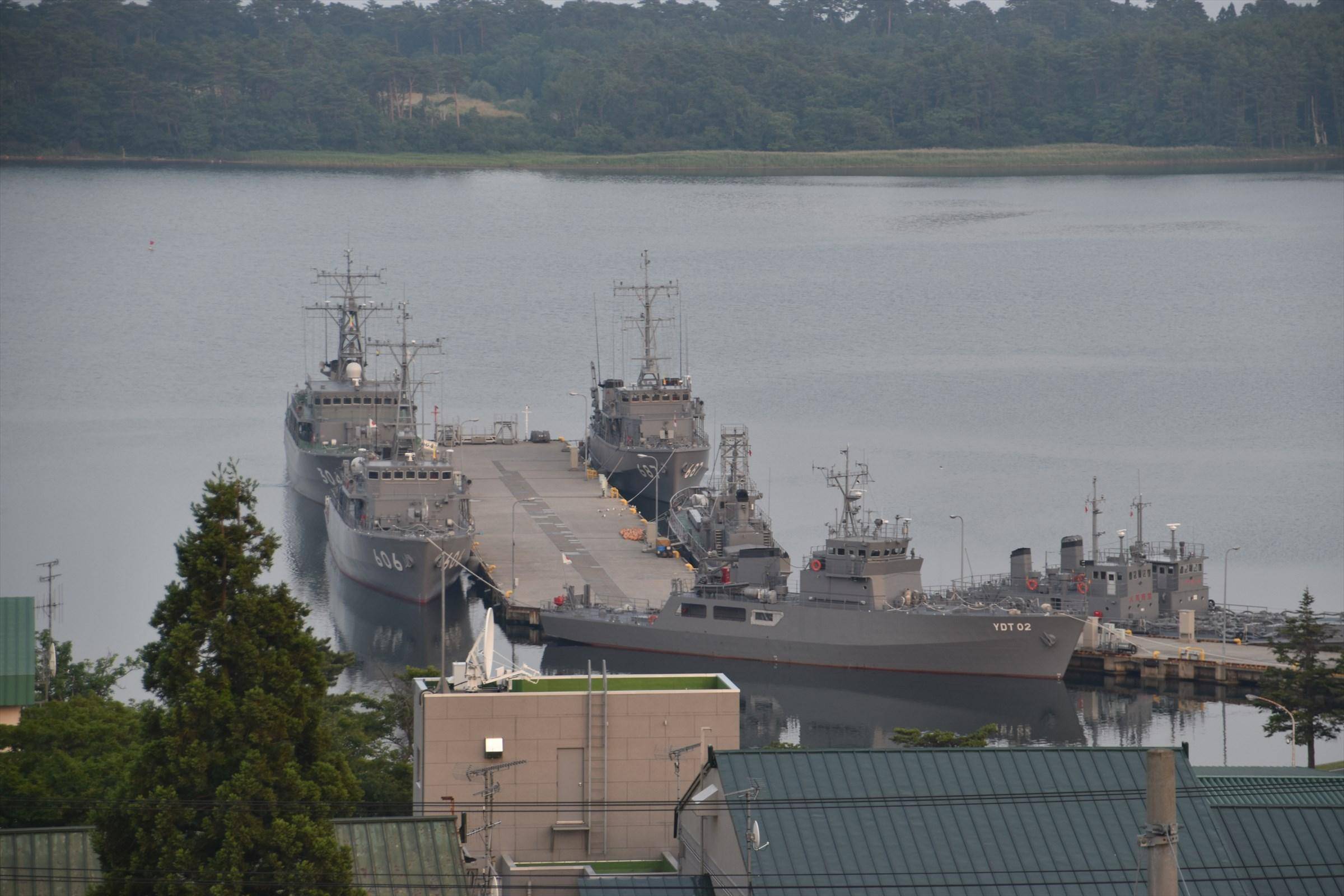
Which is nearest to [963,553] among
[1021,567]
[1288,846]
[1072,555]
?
[1021,567]

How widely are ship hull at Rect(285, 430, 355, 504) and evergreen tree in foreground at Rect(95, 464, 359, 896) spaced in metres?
60.7

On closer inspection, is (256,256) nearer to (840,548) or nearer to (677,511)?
(677,511)

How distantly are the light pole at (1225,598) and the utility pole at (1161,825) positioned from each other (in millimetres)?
45376

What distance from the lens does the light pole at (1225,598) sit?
62719 millimetres

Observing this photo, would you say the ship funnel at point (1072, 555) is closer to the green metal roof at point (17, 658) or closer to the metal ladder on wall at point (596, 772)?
the green metal roof at point (17, 658)

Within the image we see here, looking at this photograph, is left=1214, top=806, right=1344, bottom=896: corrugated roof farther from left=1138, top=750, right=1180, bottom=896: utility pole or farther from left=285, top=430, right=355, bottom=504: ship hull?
left=285, top=430, right=355, bottom=504: ship hull

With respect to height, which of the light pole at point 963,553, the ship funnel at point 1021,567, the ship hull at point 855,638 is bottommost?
the ship hull at point 855,638

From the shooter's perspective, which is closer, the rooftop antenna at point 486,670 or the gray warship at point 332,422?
the rooftop antenna at point 486,670

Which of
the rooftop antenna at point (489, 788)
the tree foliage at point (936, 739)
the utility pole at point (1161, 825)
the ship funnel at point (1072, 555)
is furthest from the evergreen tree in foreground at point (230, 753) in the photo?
the ship funnel at point (1072, 555)

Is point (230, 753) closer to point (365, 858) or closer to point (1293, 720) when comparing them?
point (365, 858)

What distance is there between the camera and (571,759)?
2853 centimetres

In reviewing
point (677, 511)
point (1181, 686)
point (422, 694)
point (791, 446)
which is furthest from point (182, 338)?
point (422, 694)

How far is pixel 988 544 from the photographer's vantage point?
80375mm

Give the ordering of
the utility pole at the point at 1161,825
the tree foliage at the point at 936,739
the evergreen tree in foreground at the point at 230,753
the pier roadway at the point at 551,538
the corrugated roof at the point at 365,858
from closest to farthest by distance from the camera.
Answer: the utility pole at the point at 1161,825 → the evergreen tree in foreground at the point at 230,753 → the corrugated roof at the point at 365,858 → the tree foliage at the point at 936,739 → the pier roadway at the point at 551,538
